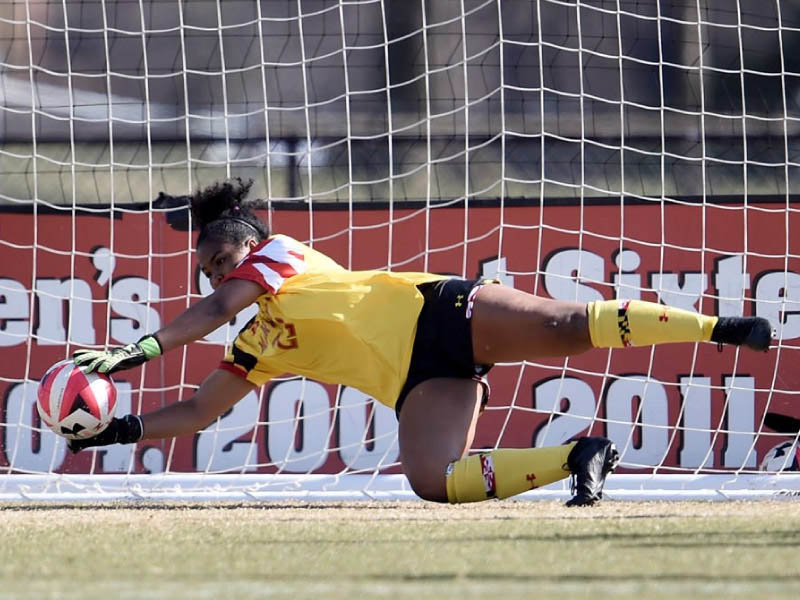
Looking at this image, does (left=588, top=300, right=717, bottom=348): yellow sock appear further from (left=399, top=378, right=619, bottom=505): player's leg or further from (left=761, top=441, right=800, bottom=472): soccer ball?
(left=761, top=441, right=800, bottom=472): soccer ball

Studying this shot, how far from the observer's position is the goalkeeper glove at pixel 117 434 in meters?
5.11

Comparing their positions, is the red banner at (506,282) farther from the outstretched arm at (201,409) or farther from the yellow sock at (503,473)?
the yellow sock at (503,473)

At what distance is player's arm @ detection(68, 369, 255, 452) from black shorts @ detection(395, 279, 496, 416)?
2.44 ft

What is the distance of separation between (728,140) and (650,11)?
817 mm

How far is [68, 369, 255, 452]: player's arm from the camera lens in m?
5.30

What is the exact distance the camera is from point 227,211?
520cm

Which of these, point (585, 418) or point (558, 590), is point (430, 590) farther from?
→ point (585, 418)

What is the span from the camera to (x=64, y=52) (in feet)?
24.0

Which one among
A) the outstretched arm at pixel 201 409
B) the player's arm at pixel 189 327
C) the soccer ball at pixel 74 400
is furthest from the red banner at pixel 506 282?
the player's arm at pixel 189 327

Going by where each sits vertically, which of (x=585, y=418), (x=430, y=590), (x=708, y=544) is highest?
(x=430, y=590)

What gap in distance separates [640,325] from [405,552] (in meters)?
1.42

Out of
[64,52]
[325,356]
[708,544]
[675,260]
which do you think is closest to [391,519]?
[325,356]

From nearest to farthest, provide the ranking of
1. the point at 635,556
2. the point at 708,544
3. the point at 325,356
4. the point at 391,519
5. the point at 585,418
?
1. the point at 635,556
2. the point at 708,544
3. the point at 391,519
4. the point at 325,356
5. the point at 585,418

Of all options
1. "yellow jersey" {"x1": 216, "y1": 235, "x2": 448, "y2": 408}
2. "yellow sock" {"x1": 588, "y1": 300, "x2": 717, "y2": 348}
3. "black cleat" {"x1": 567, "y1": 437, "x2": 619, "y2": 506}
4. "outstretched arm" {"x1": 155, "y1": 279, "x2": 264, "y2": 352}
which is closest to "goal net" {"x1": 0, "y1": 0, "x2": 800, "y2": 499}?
"yellow jersey" {"x1": 216, "y1": 235, "x2": 448, "y2": 408}
